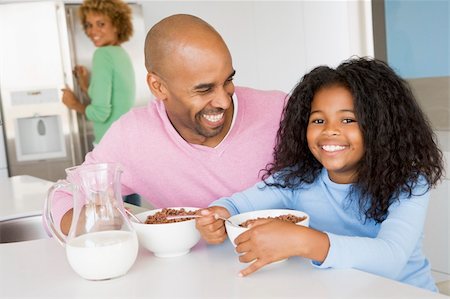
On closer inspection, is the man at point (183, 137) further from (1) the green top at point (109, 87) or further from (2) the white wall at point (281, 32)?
(2) the white wall at point (281, 32)

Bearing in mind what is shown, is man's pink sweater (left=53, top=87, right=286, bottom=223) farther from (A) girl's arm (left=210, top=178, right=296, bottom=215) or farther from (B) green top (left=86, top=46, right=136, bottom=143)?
(B) green top (left=86, top=46, right=136, bottom=143)

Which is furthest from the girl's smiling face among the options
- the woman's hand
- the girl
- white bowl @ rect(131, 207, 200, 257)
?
the woman's hand

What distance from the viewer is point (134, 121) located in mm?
1558

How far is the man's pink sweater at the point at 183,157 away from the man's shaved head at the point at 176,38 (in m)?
0.17

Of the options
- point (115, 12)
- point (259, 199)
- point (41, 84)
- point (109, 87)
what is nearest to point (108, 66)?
point (109, 87)

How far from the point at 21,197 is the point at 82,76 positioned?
1858 mm

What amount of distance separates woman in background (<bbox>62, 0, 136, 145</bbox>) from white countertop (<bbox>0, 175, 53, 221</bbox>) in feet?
2.00

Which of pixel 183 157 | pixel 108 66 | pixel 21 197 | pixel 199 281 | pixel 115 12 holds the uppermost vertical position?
pixel 115 12

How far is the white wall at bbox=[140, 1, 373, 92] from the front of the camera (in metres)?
3.89

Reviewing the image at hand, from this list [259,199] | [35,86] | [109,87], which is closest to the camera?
[259,199]

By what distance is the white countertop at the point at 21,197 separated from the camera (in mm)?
1898

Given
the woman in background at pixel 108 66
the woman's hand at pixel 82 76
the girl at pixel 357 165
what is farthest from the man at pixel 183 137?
the woman's hand at pixel 82 76

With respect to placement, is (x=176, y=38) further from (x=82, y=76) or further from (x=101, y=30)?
(x=82, y=76)

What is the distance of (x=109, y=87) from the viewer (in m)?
3.03
